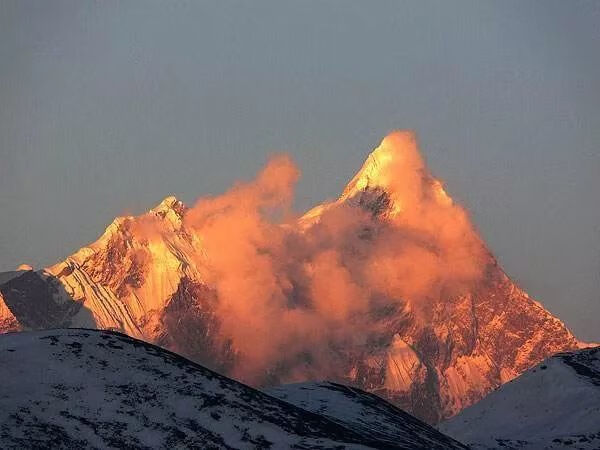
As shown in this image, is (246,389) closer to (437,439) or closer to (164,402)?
(164,402)

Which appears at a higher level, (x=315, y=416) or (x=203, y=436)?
(x=315, y=416)

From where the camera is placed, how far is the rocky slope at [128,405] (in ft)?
Result: 477

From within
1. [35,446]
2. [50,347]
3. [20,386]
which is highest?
[50,347]

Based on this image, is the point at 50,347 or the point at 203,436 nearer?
the point at 203,436

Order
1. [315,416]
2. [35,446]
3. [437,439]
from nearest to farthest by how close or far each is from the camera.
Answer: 1. [35,446]
2. [315,416]
3. [437,439]

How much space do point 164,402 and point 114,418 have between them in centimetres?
891

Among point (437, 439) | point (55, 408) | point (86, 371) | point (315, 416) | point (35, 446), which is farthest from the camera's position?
point (437, 439)

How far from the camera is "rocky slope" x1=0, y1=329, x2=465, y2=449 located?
145500 mm

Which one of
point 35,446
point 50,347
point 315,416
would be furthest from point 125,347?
point 35,446

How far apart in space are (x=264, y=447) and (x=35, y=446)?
2295 cm

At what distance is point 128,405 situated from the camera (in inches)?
6132

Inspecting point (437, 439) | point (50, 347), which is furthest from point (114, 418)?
point (437, 439)

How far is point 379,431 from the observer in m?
183

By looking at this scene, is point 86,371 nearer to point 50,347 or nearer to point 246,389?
point 50,347
